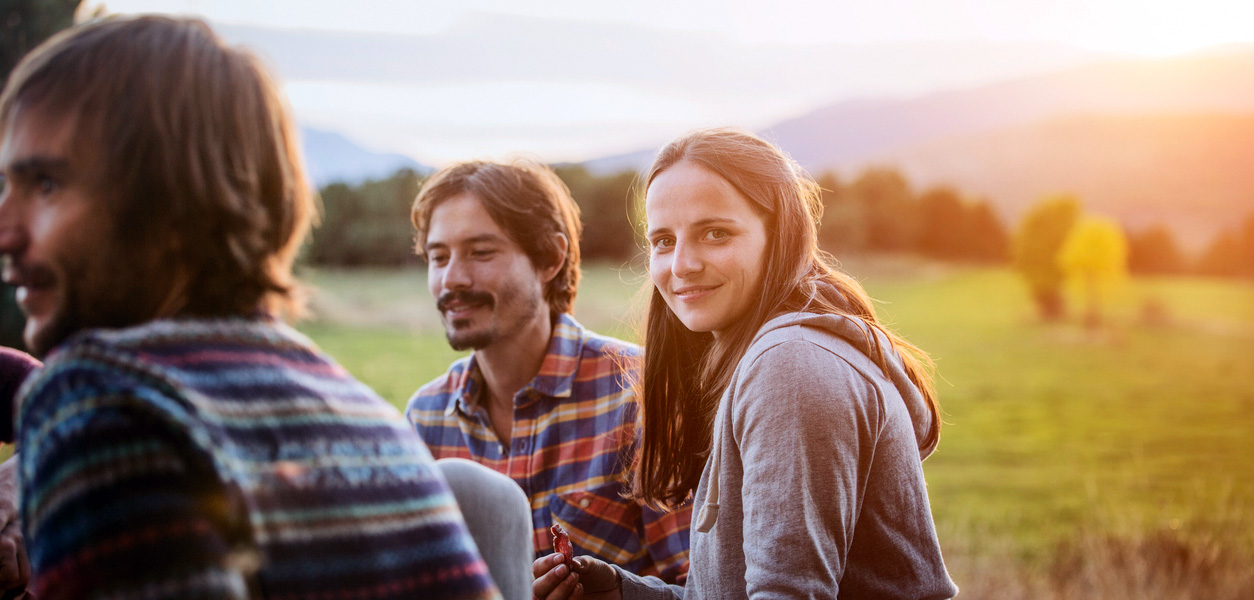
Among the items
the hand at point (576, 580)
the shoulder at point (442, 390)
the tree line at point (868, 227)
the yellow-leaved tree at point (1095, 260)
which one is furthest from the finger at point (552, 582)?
the yellow-leaved tree at point (1095, 260)

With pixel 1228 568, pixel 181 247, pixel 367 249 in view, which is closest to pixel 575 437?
pixel 181 247

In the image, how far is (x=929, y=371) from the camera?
2.30 m

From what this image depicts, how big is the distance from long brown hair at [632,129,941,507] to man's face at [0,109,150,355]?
1.37m

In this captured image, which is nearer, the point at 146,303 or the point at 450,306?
the point at 146,303

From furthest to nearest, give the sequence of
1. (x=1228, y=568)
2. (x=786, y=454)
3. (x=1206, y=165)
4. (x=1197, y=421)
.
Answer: (x=1206, y=165) < (x=1197, y=421) < (x=1228, y=568) < (x=786, y=454)

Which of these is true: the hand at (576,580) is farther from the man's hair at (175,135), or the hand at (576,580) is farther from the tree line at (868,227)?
the tree line at (868,227)

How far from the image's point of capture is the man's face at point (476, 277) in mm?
3098

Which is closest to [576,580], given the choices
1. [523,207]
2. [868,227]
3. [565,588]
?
[565,588]

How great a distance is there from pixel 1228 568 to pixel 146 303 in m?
6.95

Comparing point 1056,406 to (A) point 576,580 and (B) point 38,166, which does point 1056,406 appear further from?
(B) point 38,166

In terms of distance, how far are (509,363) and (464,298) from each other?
300 millimetres

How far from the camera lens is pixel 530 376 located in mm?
3166

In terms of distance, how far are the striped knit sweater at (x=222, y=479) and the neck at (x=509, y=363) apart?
6.64 feet

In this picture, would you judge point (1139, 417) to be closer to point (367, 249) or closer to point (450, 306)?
point (367, 249)
